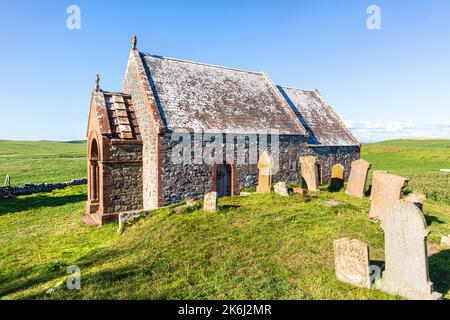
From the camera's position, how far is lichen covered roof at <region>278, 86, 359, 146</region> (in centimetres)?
2130

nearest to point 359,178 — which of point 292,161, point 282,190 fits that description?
point 292,161

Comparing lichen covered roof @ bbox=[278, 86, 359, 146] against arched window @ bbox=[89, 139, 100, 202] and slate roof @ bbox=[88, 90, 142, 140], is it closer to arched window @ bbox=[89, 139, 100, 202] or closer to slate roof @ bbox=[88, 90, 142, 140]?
slate roof @ bbox=[88, 90, 142, 140]

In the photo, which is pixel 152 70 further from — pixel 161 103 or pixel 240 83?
pixel 240 83

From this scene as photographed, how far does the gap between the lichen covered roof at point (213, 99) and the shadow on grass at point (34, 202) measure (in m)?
11.7

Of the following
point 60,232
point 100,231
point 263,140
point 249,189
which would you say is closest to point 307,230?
point 249,189

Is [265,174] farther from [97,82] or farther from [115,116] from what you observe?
[97,82]

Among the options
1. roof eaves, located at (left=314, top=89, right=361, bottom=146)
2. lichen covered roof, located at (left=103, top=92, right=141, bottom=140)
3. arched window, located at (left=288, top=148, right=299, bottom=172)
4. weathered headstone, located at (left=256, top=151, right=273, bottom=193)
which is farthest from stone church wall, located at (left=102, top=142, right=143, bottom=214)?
roof eaves, located at (left=314, top=89, right=361, bottom=146)

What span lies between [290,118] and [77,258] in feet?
51.5

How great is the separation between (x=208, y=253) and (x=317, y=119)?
18.3 meters

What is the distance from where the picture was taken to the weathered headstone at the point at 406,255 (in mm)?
5812

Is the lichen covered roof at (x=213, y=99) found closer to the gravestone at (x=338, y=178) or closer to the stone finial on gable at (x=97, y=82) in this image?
the stone finial on gable at (x=97, y=82)

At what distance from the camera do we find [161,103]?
15.2 metres

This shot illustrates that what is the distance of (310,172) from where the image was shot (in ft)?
55.3

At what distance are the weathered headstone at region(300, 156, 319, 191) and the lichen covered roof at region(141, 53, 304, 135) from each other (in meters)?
2.43
